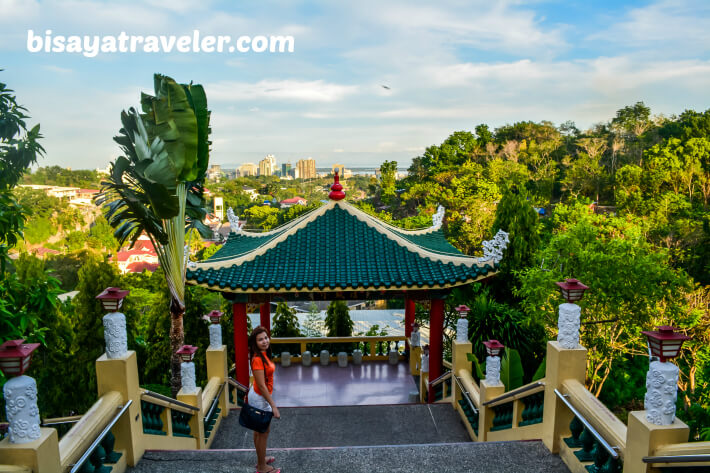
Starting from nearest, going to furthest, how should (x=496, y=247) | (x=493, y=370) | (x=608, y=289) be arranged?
(x=493, y=370), (x=496, y=247), (x=608, y=289)

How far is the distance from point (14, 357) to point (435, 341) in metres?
7.98

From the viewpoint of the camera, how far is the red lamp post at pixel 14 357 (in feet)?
11.0

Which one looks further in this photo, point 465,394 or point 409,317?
point 409,317

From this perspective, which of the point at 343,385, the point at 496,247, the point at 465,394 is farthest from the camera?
the point at 343,385

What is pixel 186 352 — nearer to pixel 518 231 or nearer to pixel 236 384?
pixel 236 384

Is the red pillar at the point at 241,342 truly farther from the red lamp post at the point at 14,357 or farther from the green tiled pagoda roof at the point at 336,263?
the red lamp post at the point at 14,357

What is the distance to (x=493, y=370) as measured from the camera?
711cm

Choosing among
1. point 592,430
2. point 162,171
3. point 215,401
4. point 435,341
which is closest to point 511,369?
point 435,341

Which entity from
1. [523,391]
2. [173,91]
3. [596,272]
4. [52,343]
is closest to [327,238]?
[173,91]

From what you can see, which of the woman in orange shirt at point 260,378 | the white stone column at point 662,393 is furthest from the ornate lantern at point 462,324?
the white stone column at point 662,393

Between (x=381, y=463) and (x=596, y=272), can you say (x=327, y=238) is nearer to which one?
(x=381, y=463)

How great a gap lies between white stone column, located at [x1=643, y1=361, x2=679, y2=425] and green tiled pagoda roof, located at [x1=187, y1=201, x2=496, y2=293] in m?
5.66

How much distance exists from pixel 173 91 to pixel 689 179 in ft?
109

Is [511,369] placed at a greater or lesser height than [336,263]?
lesser
